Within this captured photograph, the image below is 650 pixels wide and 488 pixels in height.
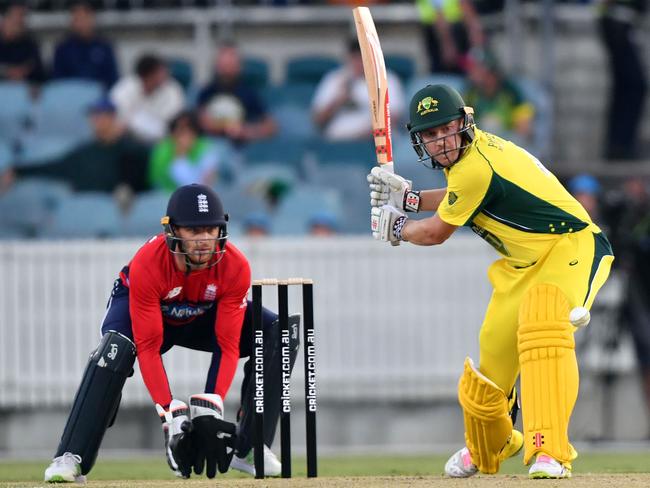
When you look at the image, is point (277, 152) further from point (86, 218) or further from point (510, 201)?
point (510, 201)

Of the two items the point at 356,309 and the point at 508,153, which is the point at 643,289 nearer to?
the point at 356,309

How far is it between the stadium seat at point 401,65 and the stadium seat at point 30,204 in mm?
3318

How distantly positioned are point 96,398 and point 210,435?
30.7 inches

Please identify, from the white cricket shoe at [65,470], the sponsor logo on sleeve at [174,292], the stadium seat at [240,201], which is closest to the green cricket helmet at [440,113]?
the sponsor logo on sleeve at [174,292]

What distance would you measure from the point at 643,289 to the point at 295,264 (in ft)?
9.62

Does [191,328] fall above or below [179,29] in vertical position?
below

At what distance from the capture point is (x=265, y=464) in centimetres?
719

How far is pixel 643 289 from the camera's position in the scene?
11.7 meters

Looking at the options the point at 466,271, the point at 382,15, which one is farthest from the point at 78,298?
the point at 382,15

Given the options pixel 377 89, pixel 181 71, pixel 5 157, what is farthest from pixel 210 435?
pixel 181 71

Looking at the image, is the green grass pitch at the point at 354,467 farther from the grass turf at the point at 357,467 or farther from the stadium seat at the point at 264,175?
the stadium seat at the point at 264,175

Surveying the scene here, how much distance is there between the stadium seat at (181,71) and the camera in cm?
1367

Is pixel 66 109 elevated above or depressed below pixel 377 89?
above

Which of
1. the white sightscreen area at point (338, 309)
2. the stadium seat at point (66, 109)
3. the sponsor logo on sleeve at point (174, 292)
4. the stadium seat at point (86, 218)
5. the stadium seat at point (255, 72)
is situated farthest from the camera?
the stadium seat at point (255, 72)
